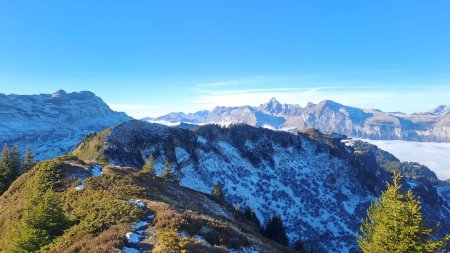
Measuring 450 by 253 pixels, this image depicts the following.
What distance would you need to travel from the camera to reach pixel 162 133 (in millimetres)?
119875

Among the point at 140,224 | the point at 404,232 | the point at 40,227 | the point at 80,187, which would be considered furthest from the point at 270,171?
the point at 40,227

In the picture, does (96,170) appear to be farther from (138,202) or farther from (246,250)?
(246,250)

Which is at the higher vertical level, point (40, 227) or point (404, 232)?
point (40, 227)

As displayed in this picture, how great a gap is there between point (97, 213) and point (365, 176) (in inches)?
6067

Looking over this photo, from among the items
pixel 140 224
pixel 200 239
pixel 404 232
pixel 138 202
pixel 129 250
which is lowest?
pixel 404 232

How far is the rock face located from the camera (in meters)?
106

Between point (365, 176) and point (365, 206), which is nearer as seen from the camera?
point (365, 206)

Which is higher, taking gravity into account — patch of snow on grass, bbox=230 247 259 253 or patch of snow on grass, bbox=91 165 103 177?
patch of snow on grass, bbox=91 165 103 177

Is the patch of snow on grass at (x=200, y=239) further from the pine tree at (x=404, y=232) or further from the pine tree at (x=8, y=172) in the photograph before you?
the pine tree at (x=8, y=172)

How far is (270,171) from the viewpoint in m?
133

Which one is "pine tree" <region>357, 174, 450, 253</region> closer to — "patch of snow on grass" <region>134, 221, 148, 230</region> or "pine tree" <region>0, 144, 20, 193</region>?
"patch of snow on grass" <region>134, 221, 148, 230</region>

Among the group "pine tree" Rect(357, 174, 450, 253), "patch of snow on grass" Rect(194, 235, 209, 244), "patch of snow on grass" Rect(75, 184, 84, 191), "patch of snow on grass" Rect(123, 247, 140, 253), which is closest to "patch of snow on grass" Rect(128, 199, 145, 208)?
"patch of snow on grass" Rect(194, 235, 209, 244)

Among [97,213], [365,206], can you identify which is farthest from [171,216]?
[365,206]

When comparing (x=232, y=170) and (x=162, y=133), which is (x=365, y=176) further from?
(x=162, y=133)
